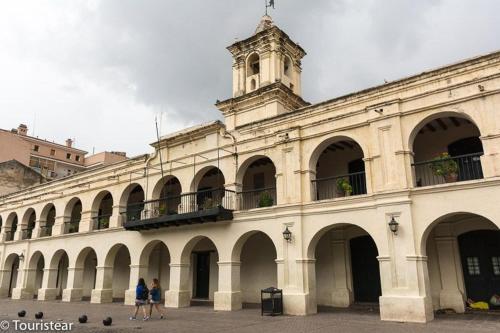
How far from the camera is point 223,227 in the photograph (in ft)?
57.5

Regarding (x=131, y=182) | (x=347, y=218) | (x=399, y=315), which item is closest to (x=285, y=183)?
(x=347, y=218)

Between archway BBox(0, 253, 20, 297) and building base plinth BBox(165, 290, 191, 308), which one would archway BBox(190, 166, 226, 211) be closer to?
building base plinth BBox(165, 290, 191, 308)

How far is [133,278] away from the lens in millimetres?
20016

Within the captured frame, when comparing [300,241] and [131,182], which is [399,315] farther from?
[131,182]

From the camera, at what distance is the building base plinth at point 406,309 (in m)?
12.2

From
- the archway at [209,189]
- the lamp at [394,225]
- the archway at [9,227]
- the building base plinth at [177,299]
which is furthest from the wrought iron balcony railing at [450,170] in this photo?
the archway at [9,227]

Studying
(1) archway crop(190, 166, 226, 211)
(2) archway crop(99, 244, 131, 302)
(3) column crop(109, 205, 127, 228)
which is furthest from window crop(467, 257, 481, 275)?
(2) archway crop(99, 244, 131, 302)

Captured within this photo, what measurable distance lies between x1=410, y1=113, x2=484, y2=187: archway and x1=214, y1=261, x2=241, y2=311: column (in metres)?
8.00

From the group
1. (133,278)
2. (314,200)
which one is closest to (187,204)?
(133,278)

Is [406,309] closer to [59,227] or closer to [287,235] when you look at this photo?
[287,235]

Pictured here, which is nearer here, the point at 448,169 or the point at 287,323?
the point at 287,323

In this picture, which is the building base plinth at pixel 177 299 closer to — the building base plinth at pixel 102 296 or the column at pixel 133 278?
the column at pixel 133 278

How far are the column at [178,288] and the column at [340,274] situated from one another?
6.51 m

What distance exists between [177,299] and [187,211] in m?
3.95
